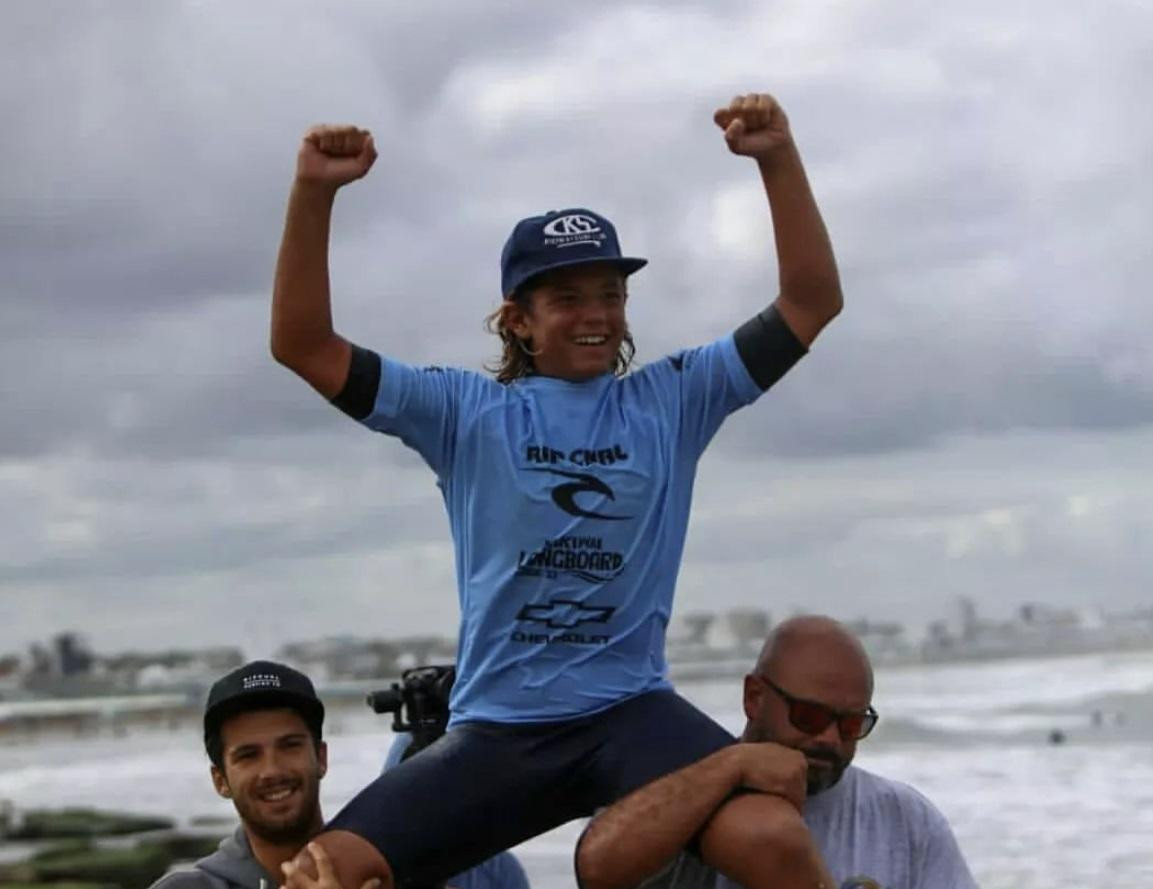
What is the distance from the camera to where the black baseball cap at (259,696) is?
14.9 ft

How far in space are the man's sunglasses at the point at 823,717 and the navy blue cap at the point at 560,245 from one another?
987 millimetres

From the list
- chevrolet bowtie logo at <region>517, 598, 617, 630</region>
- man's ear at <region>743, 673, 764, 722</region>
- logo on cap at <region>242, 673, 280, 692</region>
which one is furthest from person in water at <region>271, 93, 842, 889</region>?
logo on cap at <region>242, 673, 280, 692</region>

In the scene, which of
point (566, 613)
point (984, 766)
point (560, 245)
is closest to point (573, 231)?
point (560, 245)

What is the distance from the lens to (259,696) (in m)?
4.54

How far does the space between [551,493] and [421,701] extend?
0.72 meters

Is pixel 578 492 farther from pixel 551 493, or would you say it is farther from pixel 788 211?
pixel 788 211

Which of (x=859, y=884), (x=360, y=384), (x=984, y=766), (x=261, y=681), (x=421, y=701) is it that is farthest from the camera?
(x=984, y=766)

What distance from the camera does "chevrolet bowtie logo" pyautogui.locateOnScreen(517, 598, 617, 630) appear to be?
4.29 m

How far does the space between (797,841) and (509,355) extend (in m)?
1.31

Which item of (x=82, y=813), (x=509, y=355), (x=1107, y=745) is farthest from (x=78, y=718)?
(x=509, y=355)

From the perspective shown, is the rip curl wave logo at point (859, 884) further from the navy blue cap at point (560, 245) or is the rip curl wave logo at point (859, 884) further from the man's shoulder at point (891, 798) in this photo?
Result: the navy blue cap at point (560, 245)

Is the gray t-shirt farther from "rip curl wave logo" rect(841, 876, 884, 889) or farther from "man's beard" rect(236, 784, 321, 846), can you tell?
"man's beard" rect(236, 784, 321, 846)

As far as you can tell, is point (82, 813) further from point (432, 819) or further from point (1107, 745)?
point (432, 819)

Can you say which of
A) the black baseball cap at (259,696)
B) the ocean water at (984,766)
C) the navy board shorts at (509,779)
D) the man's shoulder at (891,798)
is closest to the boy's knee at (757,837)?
the navy board shorts at (509,779)
